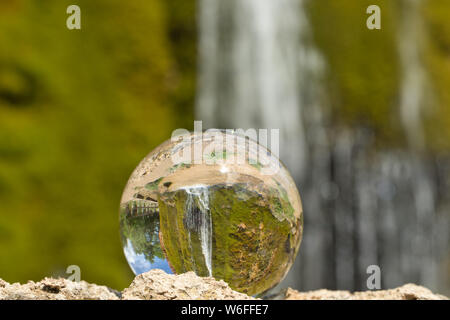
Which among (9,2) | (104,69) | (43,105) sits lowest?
(43,105)

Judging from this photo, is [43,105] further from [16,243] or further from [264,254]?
[264,254]

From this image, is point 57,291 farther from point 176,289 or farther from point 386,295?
point 386,295

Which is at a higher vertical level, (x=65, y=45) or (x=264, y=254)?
(x=65, y=45)

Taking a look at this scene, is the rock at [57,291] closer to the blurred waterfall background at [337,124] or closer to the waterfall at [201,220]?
the waterfall at [201,220]

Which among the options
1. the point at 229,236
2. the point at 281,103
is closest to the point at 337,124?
the point at 281,103

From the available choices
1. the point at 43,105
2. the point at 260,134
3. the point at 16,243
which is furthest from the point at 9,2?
the point at 260,134

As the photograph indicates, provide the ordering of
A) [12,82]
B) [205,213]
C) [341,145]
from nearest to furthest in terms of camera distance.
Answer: [205,213] → [12,82] → [341,145]

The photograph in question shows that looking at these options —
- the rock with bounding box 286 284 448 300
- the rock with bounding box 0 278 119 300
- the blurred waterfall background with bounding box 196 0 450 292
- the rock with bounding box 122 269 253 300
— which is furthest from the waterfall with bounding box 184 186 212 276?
the blurred waterfall background with bounding box 196 0 450 292
